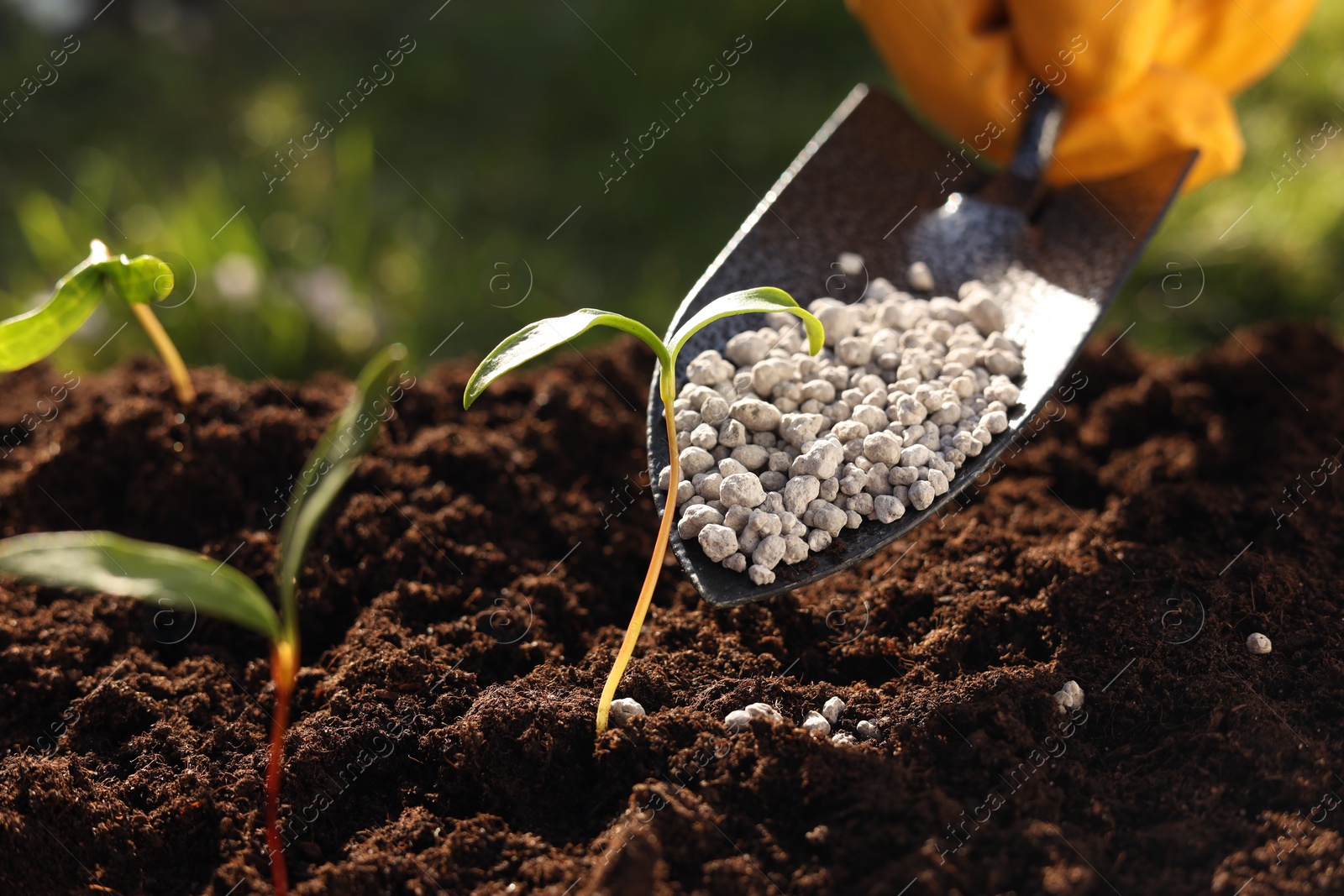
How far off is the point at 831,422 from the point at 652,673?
0.34 metres

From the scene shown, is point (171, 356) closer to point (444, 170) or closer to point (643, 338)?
point (643, 338)

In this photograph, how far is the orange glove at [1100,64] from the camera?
1365 millimetres

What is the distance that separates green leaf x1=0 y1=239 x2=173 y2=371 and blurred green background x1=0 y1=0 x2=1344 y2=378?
68 centimetres

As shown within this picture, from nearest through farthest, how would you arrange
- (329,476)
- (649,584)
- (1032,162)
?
(329,476), (649,584), (1032,162)

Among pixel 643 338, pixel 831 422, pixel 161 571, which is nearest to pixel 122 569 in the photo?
pixel 161 571

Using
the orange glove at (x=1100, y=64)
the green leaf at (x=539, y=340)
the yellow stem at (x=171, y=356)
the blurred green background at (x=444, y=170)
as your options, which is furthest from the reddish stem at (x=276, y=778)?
the orange glove at (x=1100, y=64)

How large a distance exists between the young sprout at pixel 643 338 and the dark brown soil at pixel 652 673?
0.56 feet

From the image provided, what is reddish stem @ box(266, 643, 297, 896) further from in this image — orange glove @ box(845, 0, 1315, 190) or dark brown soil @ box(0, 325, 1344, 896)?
orange glove @ box(845, 0, 1315, 190)

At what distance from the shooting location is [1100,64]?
1376 mm

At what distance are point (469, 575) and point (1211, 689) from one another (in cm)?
83

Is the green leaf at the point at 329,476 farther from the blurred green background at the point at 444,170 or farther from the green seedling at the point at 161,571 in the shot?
the blurred green background at the point at 444,170

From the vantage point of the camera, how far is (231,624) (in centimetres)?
120

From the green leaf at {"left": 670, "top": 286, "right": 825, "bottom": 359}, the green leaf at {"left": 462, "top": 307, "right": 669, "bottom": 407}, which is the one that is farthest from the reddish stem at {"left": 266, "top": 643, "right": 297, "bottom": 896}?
the green leaf at {"left": 670, "top": 286, "right": 825, "bottom": 359}

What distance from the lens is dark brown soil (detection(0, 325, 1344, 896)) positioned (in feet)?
2.95
